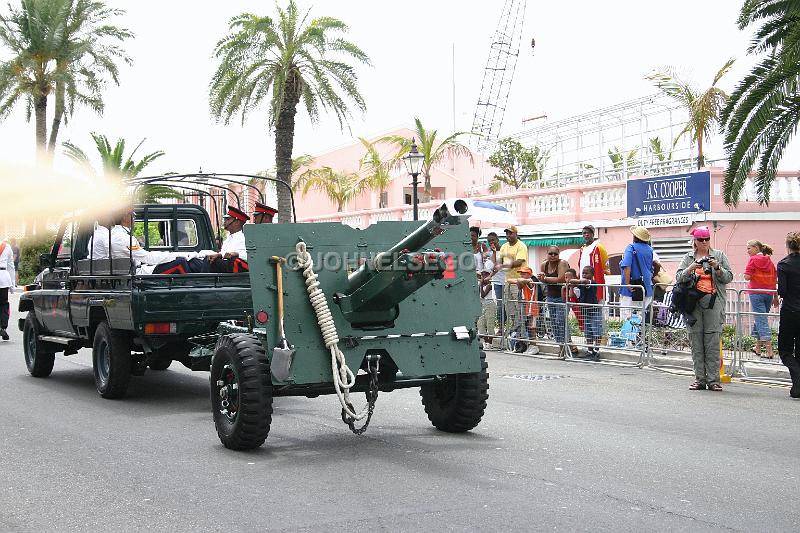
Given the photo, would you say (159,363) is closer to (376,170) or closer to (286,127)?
(286,127)

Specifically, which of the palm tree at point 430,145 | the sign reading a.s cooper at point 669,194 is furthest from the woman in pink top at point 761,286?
the palm tree at point 430,145

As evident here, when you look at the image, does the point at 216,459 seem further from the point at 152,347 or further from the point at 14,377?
the point at 14,377

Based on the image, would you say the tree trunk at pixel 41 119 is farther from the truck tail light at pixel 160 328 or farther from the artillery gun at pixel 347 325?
the artillery gun at pixel 347 325

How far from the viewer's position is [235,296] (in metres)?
9.84

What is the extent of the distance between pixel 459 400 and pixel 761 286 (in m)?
8.39

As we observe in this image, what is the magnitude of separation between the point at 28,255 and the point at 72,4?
10.3m

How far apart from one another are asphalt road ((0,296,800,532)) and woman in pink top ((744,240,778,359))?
148 cm

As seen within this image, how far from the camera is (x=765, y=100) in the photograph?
14938 millimetres

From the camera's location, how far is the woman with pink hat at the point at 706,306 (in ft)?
37.6

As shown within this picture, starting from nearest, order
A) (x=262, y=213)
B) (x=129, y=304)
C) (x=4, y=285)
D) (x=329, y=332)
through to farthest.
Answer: (x=329, y=332) → (x=129, y=304) → (x=262, y=213) → (x=4, y=285)

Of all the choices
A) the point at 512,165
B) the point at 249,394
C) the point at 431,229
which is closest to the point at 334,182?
the point at 512,165

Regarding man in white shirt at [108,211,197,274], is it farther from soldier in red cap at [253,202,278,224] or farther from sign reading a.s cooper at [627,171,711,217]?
sign reading a.s cooper at [627,171,711,217]

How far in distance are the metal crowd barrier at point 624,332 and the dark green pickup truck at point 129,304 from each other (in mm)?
5946

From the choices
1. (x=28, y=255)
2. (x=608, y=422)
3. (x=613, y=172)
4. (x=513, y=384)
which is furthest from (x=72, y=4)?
(x=608, y=422)
